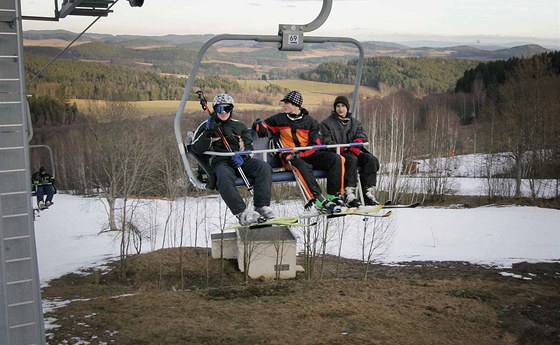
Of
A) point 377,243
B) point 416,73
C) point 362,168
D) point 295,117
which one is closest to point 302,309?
point 362,168

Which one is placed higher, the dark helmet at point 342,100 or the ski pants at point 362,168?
the dark helmet at point 342,100

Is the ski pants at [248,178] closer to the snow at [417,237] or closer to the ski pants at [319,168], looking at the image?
the ski pants at [319,168]

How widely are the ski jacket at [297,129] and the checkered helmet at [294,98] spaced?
190mm

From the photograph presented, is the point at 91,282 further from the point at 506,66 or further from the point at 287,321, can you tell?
the point at 506,66

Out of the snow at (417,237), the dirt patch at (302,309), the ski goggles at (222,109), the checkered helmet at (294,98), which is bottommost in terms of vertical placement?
the snow at (417,237)

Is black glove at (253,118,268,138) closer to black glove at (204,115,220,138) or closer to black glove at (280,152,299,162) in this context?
black glove at (280,152,299,162)

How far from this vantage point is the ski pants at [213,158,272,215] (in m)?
6.45

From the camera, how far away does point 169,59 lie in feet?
136

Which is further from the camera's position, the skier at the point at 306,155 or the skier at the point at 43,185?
the skier at the point at 43,185

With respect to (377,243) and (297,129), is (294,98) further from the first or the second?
(377,243)

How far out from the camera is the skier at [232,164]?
642 centimetres

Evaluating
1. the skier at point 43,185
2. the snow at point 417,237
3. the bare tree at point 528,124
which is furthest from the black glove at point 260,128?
the bare tree at point 528,124

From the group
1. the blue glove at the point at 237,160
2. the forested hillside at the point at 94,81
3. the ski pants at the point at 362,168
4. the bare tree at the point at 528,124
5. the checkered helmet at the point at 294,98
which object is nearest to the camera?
the blue glove at the point at 237,160

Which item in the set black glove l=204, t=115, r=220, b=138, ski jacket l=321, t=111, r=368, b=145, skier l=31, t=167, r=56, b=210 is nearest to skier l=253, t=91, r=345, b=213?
ski jacket l=321, t=111, r=368, b=145
